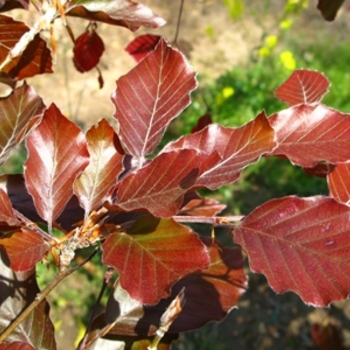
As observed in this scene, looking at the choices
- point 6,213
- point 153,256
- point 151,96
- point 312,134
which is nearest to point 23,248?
point 6,213

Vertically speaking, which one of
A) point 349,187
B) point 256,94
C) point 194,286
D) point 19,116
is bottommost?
point 256,94

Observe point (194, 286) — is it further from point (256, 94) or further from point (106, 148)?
point (256, 94)

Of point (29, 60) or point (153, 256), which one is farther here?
point (29, 60)

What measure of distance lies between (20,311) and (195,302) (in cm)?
25

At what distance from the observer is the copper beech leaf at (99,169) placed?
0.69m

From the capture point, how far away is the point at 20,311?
79 centimetres

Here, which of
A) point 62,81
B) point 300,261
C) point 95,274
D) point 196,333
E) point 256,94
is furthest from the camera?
point 62,81

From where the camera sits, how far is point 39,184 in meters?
0.68

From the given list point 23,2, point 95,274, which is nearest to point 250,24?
point 95,274

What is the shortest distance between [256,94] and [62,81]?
168 centimetres

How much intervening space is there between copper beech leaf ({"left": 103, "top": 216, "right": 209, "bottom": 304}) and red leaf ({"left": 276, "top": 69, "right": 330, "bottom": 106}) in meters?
0.44

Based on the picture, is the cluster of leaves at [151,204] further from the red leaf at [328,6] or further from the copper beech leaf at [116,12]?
the red leaf at [328,6]

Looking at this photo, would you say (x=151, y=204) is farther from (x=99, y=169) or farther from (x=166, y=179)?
(x=99, y=169)

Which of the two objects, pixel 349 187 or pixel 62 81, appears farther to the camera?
pixel 62 81
